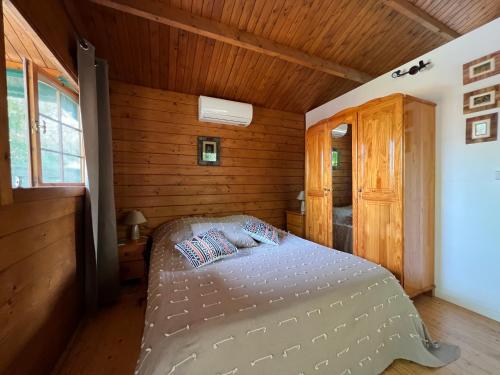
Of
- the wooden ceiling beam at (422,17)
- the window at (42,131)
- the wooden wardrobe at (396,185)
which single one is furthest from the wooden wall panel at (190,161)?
the wooden ceiling beam at (422,17)

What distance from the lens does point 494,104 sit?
178 cm

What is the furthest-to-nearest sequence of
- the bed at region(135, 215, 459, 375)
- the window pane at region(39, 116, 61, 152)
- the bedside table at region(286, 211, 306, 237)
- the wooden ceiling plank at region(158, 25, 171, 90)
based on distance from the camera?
the bedside table at region(286, 211, 306, 237) → the wooden ceiling plank at region(158, 25, 171, 90) → the window pane at region(39, 116, 61, 152) → the bed at region(135, 215, 459, 375)

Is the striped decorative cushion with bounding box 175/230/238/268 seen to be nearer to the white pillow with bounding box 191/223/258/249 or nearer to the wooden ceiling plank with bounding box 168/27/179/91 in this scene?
the white pillow with bounding box 191/223/258/249

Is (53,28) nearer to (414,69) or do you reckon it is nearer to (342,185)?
(342,185)

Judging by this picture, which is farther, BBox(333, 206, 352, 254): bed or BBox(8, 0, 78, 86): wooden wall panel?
BBox(333, 206, 352, 254): bed

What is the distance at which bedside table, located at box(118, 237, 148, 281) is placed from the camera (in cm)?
227

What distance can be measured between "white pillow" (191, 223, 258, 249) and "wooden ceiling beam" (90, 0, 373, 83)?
6.06ft

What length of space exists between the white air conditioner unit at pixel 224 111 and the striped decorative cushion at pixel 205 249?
1591mm

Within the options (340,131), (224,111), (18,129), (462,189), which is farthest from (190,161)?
(462,189)

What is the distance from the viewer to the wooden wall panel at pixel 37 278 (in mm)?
968

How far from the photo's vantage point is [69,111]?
188cm

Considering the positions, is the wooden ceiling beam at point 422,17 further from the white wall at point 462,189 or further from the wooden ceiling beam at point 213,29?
the wooden ceiling beam at point 213,29

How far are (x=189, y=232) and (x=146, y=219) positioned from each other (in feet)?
2.26

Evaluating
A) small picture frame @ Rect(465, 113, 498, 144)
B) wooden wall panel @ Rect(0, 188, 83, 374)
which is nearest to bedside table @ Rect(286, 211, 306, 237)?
small picture frame @ Rect(465, 113, 498, 144)
